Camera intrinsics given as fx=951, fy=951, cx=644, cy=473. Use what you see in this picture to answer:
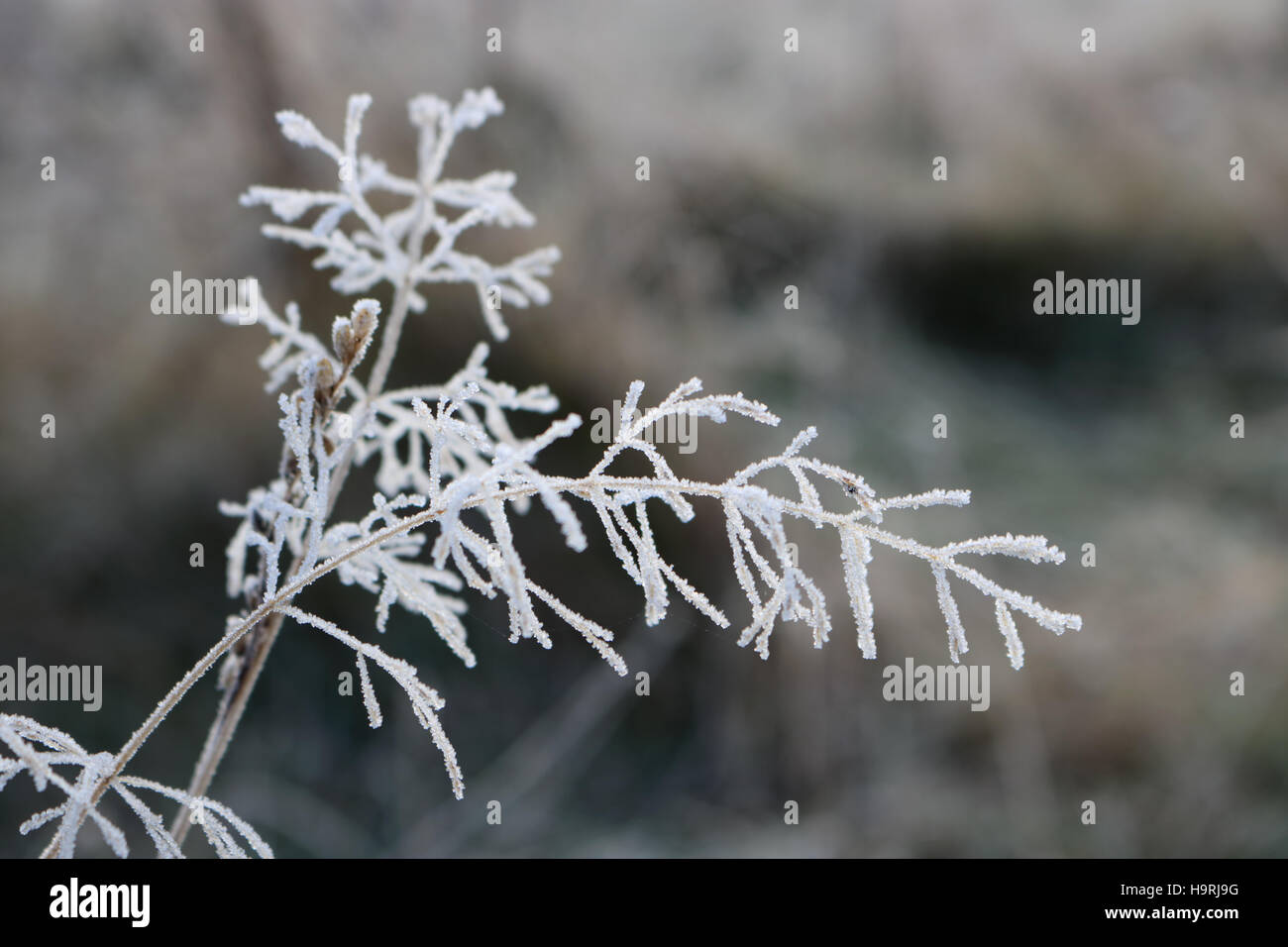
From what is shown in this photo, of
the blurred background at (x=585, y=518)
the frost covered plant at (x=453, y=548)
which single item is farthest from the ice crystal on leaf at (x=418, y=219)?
the blurred background at (x=585, y=518)

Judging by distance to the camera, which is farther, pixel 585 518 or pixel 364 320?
pixel 585 518

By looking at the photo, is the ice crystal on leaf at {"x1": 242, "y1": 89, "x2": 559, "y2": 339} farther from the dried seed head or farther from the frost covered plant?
the dried seed head

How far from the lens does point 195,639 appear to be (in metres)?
1.94

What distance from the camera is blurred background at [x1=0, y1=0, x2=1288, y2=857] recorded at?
196 centimetres

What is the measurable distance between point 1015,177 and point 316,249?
2253 mm

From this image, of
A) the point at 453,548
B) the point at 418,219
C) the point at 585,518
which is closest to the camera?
the point at 453,548

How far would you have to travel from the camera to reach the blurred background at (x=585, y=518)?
6.42 feet

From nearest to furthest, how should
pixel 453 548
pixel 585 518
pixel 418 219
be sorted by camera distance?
pixel 453 548 → pixel 418 219 → pixel 585 518

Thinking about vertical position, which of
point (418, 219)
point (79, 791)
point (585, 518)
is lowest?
point (79, 791)

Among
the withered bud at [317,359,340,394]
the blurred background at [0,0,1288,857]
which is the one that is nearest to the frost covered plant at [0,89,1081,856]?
the withered bud at [317,359,340,394]

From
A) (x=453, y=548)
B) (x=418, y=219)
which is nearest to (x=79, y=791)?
(x=453, y=548)

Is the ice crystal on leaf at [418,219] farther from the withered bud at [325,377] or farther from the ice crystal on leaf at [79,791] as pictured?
the ice crystal on leaf at [79,791]

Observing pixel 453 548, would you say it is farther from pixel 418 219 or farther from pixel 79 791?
pixel 418 219

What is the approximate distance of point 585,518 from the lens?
1845 mm
